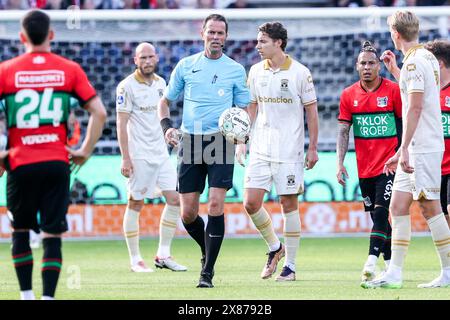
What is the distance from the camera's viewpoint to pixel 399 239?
9742 millimetres

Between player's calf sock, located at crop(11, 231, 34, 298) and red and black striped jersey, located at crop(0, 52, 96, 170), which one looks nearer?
red and black striped jersey, located at crop(0, 52, 96, 170)

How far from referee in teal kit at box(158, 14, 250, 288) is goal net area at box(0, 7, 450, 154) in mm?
6152

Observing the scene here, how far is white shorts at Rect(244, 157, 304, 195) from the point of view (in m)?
11.1

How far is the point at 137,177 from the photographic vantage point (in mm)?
12828

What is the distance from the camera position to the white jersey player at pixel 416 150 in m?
9.32

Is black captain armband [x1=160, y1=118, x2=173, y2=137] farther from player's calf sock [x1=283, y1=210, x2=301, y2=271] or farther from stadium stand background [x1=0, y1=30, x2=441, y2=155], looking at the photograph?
stadium stand background [x1=0, y1=30, x2=441, y2=155]

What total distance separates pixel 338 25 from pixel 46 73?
1069 cm

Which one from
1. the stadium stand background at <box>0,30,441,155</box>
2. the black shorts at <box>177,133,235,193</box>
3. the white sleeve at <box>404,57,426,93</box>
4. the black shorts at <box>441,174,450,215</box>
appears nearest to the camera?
the white sleeve at <box>404,57,426,93</box>

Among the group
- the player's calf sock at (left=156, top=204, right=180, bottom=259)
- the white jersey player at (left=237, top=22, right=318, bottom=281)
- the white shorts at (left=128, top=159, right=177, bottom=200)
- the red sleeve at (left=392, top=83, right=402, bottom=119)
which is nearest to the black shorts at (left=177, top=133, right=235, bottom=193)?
the white jersey player at (left=237, top=22, right=318, bottom=281)

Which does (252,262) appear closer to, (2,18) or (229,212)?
(229,212)

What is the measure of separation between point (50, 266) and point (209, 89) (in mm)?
3140

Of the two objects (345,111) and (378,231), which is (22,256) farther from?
(345,111)
